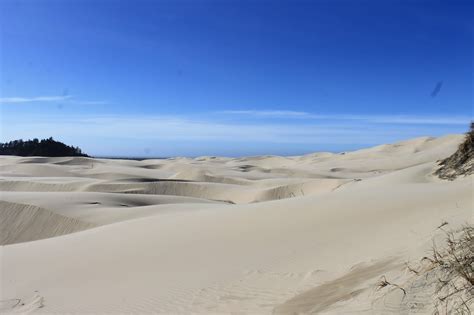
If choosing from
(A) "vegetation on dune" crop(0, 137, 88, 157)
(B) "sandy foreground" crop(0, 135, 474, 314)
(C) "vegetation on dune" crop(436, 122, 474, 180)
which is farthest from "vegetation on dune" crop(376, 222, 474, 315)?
(A) "vegetation on dune" crop(0, 137, 88, 157)

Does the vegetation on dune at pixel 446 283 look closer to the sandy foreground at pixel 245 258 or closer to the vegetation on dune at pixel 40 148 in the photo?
the sandy foreground at pixel 245 258

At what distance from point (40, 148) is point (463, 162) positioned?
48328mm

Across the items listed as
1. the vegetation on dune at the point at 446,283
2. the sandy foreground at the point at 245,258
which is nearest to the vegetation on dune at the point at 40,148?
the sandy foreground at the point at 245,258

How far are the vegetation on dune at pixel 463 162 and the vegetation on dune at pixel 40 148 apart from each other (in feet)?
153

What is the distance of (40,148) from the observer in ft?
169

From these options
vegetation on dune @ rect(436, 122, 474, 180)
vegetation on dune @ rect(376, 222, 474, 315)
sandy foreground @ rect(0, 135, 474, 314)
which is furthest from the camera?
vegetation on dune @ rect(436, 122, 474, 180)

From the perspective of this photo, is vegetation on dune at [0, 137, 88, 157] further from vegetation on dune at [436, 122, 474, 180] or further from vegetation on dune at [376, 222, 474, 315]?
vegetation on dune at [376, 222, 474, 315]

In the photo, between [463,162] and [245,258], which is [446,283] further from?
[463,162]

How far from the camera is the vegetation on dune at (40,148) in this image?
51.3 meters

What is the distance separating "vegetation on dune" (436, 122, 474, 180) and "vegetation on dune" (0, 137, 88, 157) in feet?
153

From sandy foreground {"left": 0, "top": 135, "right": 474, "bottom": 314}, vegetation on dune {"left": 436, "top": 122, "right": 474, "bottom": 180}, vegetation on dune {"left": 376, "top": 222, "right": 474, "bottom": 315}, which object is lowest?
sandy foreground {"left": 0, "top": 135, "right": 474, "bottom": 314}

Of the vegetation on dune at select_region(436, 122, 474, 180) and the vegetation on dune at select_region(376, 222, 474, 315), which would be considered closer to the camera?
the vegetation on dune at select_region(376, 222, 474, 315)

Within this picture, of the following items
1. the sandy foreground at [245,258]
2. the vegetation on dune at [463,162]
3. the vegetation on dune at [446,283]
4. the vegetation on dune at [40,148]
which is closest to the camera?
the vegetation on dune at [446,283]

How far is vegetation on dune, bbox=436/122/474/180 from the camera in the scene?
476 inches
